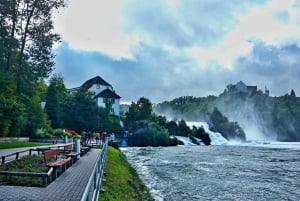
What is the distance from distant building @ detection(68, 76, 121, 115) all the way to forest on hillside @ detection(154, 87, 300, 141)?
152 feet

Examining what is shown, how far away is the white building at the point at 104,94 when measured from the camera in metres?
83.6

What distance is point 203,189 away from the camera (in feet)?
54.7

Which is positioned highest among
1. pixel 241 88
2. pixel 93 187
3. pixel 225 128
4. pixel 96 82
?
pixel 241 88

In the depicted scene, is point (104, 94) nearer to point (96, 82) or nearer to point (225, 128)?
point (96, 82)

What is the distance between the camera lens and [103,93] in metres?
84.4

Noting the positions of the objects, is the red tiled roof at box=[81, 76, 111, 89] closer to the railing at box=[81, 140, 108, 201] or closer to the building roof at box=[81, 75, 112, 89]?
the building roof at box=[81, 75, 112, 89]

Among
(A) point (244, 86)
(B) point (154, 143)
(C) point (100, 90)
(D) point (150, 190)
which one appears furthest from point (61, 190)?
(A) point (244, 86)

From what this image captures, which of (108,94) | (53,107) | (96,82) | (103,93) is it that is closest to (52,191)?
(53,107)

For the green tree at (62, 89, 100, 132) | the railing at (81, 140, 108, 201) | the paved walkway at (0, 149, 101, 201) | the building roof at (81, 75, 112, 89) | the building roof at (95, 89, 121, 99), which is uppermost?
the building roof at (81, 75, 112, 89)

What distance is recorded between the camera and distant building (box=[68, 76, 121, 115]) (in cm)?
8356

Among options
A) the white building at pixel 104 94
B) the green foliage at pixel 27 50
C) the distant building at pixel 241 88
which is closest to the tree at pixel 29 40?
the green foliage at pixel 27 50

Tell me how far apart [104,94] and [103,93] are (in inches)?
13.7

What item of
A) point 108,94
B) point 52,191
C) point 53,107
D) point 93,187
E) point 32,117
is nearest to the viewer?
point 93,187

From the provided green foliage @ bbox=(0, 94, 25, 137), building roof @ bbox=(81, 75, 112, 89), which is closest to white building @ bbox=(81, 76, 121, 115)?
building roof @ bbox=(81, 75, 112, 89)
